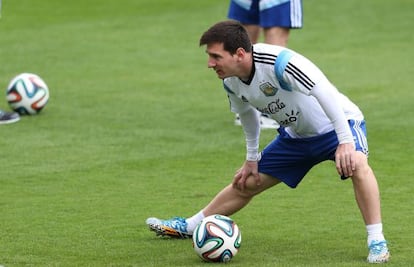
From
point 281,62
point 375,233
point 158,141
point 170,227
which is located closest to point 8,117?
point 158,141

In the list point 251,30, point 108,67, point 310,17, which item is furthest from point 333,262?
point 310,17

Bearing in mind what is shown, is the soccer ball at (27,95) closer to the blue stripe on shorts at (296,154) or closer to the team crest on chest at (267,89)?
the blue stripe on shorts at (296,154)

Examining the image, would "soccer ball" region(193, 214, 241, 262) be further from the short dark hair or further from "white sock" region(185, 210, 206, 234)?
the short dark hair

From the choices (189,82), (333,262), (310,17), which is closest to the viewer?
(333,262)

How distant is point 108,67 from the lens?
49.8 ft

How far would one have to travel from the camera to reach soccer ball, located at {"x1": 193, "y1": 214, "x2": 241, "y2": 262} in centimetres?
698

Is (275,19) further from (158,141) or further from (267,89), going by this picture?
(267,89)

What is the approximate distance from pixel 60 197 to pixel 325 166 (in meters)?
2.46

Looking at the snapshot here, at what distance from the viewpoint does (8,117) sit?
12.0 metres

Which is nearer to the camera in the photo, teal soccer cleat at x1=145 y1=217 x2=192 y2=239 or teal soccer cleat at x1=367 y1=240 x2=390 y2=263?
teal soccer cleat at x1=367 y1=240 x2=390 y2=263

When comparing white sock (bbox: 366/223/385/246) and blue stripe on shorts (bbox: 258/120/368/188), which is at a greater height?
blue stripe on shorts (bbox: 258/120/368/188)

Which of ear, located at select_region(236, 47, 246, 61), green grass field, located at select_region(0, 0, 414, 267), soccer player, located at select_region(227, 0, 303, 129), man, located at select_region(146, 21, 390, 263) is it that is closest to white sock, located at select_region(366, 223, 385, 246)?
man, located at select_region(146, 21, 390, 263)

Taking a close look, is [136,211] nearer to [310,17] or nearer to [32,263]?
[32,263]

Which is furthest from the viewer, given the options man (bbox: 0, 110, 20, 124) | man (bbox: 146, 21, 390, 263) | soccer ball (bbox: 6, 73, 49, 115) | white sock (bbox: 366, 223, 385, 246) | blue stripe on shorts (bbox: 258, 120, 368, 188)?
soccer ball (bbox: 6, 73, 49, 115)
